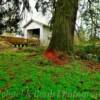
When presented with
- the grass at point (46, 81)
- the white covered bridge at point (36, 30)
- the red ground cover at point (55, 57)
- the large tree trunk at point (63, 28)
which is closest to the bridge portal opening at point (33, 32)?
the white covered bridge at point (36, 30)

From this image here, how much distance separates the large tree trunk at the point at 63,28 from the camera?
923cm

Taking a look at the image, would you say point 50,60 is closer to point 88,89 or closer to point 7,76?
point 7,76

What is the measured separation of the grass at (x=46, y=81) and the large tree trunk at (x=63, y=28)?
1.13 metres

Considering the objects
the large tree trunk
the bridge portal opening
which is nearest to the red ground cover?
the large tree trunk

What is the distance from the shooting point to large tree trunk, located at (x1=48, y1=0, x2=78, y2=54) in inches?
364

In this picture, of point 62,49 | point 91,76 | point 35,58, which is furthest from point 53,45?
point 91,76

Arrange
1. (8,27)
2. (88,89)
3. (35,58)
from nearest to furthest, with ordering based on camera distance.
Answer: (88,89), (35,58), (8,27)

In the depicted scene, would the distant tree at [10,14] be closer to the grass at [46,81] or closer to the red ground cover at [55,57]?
the red ground cover at [55,57]

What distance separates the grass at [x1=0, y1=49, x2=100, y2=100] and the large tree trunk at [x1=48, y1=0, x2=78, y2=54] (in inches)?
44.7

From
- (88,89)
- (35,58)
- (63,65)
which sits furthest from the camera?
(35,58)

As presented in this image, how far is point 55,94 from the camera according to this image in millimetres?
5523

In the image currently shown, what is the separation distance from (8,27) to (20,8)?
135cm

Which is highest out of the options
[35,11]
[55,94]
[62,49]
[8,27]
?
[35,11]

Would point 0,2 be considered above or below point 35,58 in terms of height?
above
